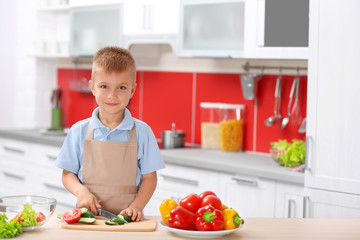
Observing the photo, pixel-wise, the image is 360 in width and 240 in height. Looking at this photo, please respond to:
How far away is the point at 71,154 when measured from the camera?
2.42 m

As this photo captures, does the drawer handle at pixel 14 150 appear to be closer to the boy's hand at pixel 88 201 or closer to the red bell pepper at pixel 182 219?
the boy's hand at pixel 88 201

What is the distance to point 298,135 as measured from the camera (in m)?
3.83

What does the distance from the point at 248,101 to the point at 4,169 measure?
7.00 ft

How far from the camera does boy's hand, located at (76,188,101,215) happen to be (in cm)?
220

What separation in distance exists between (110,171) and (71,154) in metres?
0.17

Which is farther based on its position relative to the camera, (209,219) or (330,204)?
(330,204)

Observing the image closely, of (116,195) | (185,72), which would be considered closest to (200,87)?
(185,72)

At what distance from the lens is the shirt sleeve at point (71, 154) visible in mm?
2400

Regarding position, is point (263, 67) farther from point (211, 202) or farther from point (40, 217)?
point (40, 217)

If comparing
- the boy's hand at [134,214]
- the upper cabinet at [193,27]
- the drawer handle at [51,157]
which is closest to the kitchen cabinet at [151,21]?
the upper cabinet at [193,27]

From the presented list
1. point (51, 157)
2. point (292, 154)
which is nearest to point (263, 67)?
point (292, 154)

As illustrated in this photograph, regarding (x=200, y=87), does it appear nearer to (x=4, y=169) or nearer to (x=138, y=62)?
(x=138, y=62)

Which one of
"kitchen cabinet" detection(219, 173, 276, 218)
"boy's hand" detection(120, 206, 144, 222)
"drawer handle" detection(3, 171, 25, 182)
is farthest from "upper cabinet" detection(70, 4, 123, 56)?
"boy's hand" detection(120, 206, 144, 222)

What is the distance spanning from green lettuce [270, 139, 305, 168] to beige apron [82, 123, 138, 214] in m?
1.22
